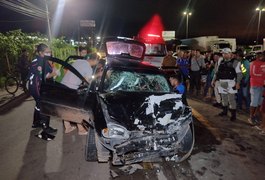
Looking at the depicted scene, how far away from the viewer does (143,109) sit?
4.19 meters

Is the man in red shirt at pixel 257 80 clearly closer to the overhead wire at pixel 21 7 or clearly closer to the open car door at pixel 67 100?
the open car door at pixel 67 100

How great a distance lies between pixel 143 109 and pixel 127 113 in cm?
31

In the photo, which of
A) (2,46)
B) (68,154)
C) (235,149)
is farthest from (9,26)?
(235,149)

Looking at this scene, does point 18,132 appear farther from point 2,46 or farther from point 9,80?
point 2,46

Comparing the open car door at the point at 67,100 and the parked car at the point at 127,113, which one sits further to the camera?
the open car door at the point at 67,100

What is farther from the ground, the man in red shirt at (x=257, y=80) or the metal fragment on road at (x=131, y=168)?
the man in red shirt at (x=257, y=80)

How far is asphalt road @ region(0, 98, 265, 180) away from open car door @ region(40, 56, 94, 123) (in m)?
0.79

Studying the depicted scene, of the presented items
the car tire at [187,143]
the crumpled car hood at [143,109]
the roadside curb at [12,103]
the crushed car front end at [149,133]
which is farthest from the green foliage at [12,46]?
the car tire at [187,143]

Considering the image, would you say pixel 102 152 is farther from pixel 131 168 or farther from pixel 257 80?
pixel 257 80

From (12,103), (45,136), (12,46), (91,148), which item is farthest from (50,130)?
(12,46)

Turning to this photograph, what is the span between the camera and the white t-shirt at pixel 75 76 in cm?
545

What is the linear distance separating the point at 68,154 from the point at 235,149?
135 inches

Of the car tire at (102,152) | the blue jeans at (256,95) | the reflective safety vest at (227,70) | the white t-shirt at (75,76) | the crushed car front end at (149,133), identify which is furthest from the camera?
the reflective safety vest at (227,70)

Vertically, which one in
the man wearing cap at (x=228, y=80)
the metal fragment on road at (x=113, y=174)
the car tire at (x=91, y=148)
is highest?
the man wearing cap at (x=228, y=80)
